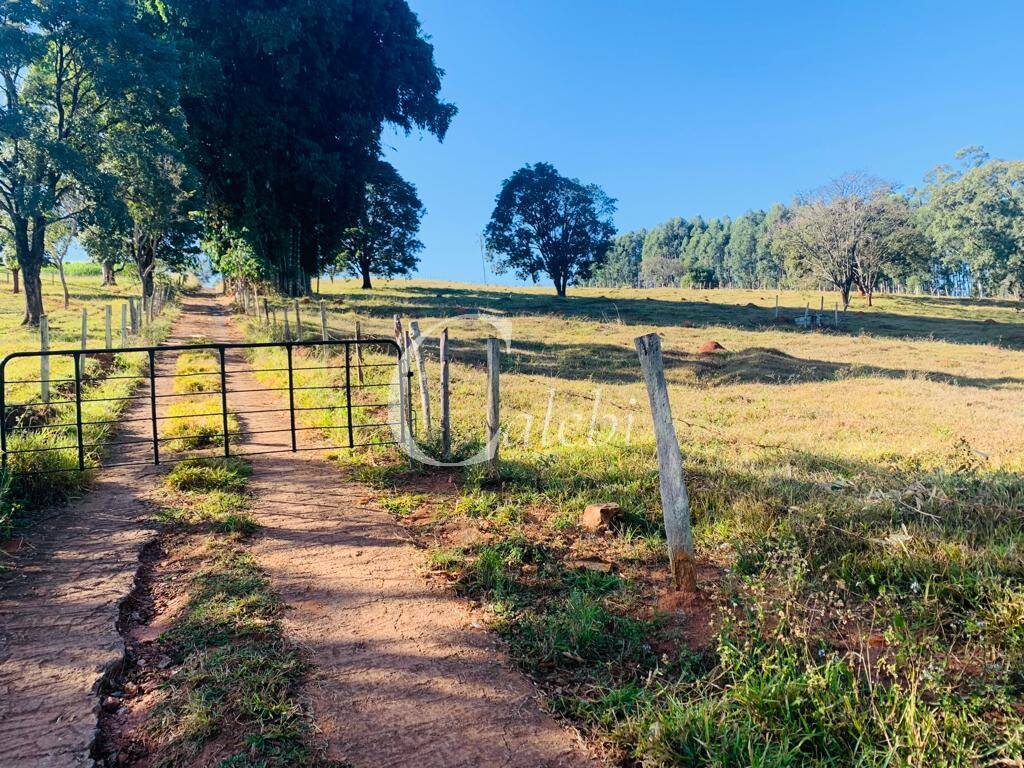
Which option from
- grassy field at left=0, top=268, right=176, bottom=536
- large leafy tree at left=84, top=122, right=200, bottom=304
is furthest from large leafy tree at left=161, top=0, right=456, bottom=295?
grassy field at left=0, top=268, right=176, bottom=536

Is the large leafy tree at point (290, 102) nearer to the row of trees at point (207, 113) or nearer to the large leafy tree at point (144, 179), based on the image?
the row of trees at point (207, 113)

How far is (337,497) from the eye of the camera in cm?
594

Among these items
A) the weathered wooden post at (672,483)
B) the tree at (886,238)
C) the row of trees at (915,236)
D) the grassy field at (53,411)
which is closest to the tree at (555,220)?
the row of trees at (915,236)

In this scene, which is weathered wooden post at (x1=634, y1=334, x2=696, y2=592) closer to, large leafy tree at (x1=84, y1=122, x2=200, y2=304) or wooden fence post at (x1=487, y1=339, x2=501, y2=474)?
wooden fence post at (x1=487, y1=339, x2=501, y2=474)

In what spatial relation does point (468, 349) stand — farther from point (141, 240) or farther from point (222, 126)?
point (141, 240)

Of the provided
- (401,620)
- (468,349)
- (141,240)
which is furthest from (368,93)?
(401,620)

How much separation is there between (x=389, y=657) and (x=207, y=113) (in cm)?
2272

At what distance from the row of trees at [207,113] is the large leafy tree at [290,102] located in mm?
55

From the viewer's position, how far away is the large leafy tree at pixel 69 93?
16.9 metres

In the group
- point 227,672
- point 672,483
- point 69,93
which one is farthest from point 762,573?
point 69,93

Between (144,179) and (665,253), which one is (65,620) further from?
(665,253)

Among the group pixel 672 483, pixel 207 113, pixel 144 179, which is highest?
pixel 207 113

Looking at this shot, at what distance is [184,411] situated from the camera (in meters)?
9.02
